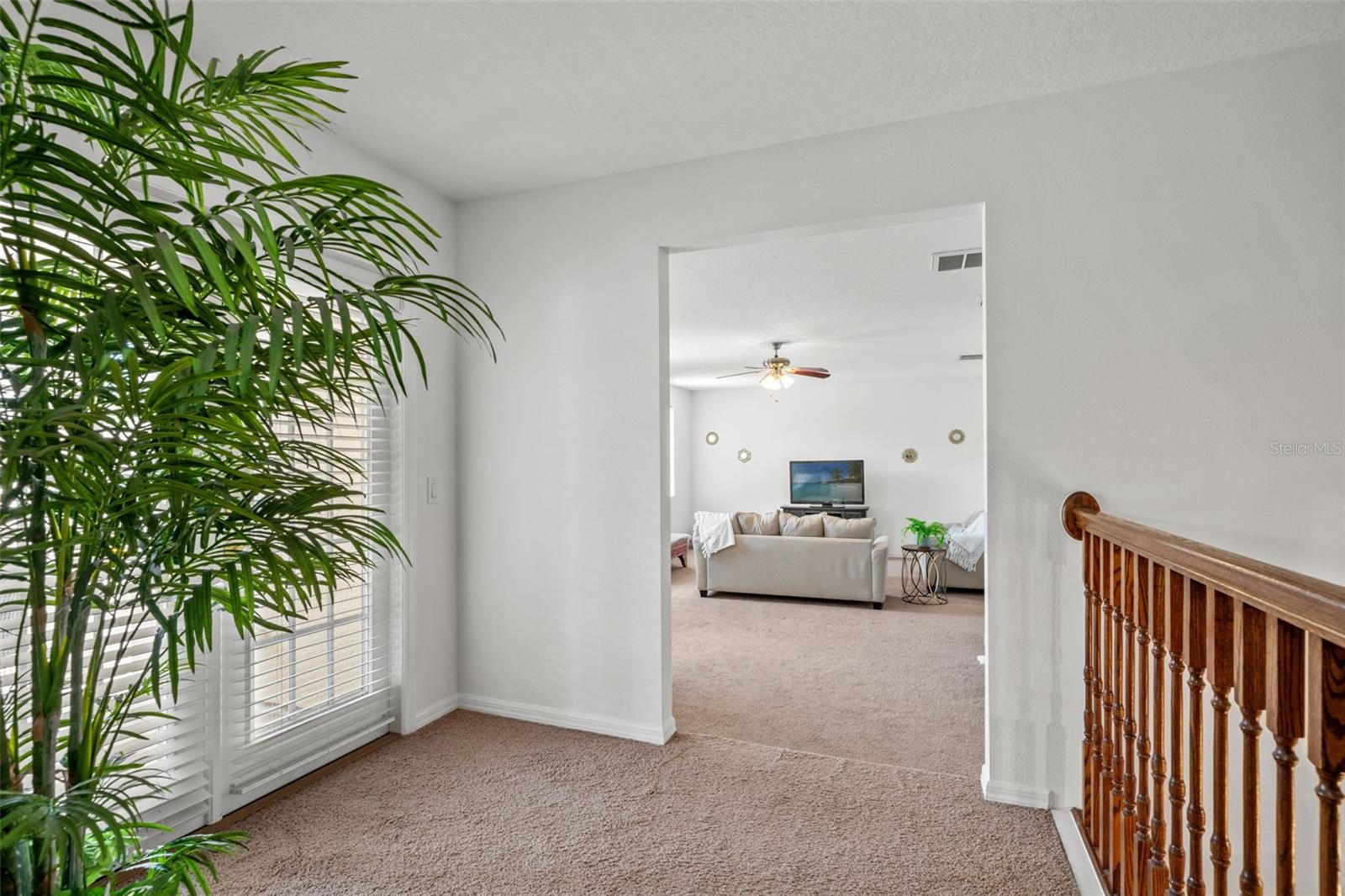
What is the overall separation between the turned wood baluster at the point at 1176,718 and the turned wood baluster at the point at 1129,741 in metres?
0.24

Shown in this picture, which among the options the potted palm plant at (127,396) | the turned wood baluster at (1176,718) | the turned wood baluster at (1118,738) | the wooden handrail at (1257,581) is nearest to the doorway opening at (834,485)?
the turned wood baluster at (1118,738)

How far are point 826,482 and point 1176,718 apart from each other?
8350 millimetres

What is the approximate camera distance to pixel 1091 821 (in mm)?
2000

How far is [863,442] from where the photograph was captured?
9531 mm

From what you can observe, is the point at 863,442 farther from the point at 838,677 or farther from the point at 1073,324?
the point at 1073,324

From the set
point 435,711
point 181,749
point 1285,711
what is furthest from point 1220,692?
point 435,711

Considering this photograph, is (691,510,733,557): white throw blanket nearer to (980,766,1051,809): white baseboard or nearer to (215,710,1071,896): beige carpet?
(215,710,1071,896): beige carpet

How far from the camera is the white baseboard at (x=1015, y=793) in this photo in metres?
2.32

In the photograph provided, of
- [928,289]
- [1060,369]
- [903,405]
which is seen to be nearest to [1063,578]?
[1060,369]

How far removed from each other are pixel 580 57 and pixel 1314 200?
228 cm

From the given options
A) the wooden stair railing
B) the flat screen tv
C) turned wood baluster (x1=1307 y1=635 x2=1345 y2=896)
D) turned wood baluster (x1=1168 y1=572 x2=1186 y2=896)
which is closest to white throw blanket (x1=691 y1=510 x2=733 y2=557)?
the flat screen tv
